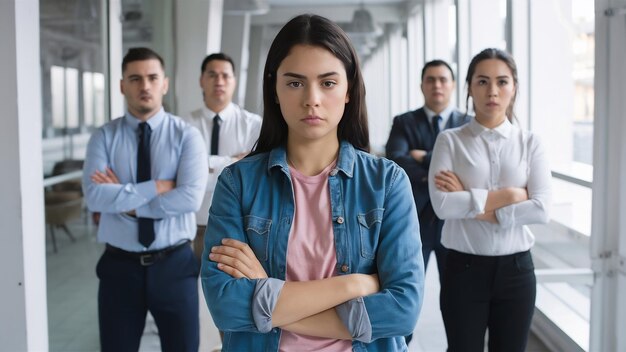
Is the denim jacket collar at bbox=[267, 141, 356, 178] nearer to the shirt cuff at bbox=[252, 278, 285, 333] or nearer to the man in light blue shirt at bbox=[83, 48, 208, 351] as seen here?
the shirt cuff at bbox=[252, 278, 285, 333]

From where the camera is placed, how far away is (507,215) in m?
3.00

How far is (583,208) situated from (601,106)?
2297mm

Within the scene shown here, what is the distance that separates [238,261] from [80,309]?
11.3 feet

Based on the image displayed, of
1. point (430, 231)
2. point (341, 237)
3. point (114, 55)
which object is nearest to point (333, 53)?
point (341, 237)

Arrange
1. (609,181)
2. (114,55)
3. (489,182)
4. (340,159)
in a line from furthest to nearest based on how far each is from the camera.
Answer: (114,55) < (609,181) < (489,182) < (340,159)

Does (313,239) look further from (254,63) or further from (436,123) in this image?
(254,63)

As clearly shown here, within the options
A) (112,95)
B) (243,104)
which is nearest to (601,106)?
(112,95)

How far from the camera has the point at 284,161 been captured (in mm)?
1726

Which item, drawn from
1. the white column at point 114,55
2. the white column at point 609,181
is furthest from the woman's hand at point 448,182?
the white column at point 114,55

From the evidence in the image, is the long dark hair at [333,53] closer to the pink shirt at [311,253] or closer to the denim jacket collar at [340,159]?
the denim jacket collar at [340,159]

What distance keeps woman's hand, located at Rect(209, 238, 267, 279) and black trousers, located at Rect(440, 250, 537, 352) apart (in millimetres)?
1593

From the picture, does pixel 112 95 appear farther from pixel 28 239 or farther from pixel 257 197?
pixel 257 197

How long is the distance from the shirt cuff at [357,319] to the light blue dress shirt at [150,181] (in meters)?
1.81

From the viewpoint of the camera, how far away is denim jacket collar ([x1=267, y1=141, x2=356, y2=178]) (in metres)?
1.70
